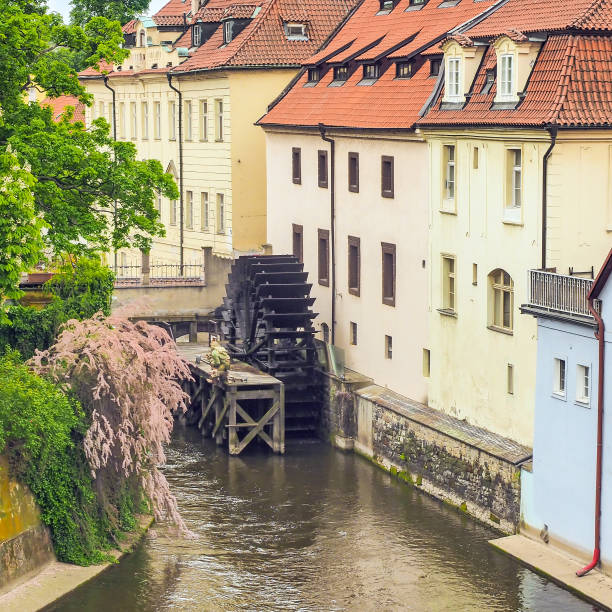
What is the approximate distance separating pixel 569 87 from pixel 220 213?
77.2 feet

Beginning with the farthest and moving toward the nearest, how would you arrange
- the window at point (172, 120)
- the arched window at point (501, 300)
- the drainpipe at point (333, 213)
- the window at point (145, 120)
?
the window at point (145, 120)
the window at point (172, 120)
the drainpipe at point (333, 213)
the arched window at point (501, 300)

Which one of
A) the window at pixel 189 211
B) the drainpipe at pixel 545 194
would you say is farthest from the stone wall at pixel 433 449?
the window at pixel 189 211

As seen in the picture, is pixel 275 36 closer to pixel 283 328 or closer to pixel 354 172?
pixel 354 172

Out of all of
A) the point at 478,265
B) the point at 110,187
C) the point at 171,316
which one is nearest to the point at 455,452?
the point at 478,265

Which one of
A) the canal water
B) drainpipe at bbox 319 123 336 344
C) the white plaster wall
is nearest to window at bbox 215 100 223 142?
the white plaster wall

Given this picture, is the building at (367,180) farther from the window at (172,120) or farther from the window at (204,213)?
the window at (172,120)

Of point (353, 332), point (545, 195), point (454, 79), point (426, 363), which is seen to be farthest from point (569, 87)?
point (353, 332)

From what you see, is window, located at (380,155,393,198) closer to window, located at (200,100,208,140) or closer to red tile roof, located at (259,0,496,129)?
red tile roof, located at (259,0,496,129)

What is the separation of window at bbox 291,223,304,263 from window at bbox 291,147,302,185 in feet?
4.38

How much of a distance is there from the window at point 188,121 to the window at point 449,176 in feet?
67.8

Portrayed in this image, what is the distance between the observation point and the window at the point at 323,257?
158 feet

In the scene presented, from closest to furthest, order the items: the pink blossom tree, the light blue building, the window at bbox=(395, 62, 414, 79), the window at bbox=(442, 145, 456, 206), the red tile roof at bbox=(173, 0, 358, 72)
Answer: the light blue building
the pink blossom tree
the window at bbox=(442, 145, 456, 206)
the window at bbox=(395, 62, 414, 79)
the red tile roof at bbox=(173, 0, 358, 72)

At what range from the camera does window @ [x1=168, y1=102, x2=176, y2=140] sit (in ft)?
198

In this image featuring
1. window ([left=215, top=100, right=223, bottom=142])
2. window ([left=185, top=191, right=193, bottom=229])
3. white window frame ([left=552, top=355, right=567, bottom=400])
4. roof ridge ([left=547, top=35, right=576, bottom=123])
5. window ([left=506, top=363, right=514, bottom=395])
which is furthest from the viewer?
window ([left=185, top=191, right=193, bottom=229])
